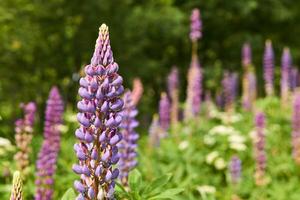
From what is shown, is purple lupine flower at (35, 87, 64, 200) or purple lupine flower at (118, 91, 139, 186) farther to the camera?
purple lupine flower at (35, 87, 64, 200)

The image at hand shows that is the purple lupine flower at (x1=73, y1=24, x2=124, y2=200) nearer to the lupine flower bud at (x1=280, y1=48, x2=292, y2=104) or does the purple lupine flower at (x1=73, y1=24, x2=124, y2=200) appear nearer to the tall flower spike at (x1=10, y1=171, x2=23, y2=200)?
the tall flower spike at (x1=10, y1=171, x2=23, y2=200)

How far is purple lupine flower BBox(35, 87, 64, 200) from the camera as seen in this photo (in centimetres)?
414

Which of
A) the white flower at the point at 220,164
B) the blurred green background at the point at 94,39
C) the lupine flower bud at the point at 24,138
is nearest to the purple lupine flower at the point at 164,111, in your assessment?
the white flower at the point at 220,164

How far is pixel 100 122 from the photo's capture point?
224cm

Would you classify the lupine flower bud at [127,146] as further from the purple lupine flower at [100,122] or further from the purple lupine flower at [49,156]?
the purple lupine flower at [100,122]

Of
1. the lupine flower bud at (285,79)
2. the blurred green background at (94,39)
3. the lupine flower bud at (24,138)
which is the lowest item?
the lupine flower bud at (24,138)

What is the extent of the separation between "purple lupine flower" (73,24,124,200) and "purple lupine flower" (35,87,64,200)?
1.84 meters

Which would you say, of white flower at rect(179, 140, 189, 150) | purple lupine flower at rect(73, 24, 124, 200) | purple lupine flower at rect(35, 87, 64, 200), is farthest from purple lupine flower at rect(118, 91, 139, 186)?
white flower at rect(179, 140, 189, 150)

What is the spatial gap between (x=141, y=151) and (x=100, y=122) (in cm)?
571

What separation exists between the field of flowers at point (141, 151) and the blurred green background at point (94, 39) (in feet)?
7.49

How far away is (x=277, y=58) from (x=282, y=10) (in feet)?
6.91

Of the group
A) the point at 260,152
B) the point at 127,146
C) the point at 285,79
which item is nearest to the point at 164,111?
the point at 260,152

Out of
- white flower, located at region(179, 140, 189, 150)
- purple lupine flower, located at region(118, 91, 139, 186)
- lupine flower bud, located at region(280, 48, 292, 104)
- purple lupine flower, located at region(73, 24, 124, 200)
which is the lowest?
purple lupine flower, located at region(73, 24, 124, 200)

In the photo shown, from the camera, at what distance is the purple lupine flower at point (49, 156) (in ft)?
13.6
